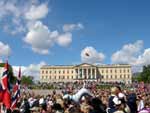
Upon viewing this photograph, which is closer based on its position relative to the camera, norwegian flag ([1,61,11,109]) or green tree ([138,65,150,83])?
norwegian flag ([1,61,11,109])

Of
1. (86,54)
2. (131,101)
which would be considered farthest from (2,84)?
(86,54)

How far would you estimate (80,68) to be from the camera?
636 feet

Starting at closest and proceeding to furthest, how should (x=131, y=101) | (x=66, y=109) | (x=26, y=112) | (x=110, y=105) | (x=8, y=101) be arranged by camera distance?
(x=66, y=109), (x=8, y=101), (x=110, y=105), (x=131, y=101), (x=26, y=112)

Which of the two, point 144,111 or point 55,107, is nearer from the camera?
point 144,111

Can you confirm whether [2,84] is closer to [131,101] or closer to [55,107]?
[55,107]

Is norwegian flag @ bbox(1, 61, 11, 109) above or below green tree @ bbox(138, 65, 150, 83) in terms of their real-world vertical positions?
below

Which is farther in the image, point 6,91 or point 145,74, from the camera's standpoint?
point 145,74

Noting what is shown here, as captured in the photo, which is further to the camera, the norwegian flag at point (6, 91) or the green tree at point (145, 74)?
the green tree at point (145, 74)

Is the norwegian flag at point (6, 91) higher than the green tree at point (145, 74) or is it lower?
lower

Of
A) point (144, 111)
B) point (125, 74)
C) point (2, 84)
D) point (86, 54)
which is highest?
point (125, 74)

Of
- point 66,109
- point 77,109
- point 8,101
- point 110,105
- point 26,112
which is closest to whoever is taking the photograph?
point 77,109

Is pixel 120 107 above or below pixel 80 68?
below

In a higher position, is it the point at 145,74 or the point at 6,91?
the point at 145,74

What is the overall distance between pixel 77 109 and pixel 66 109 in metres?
0.91
